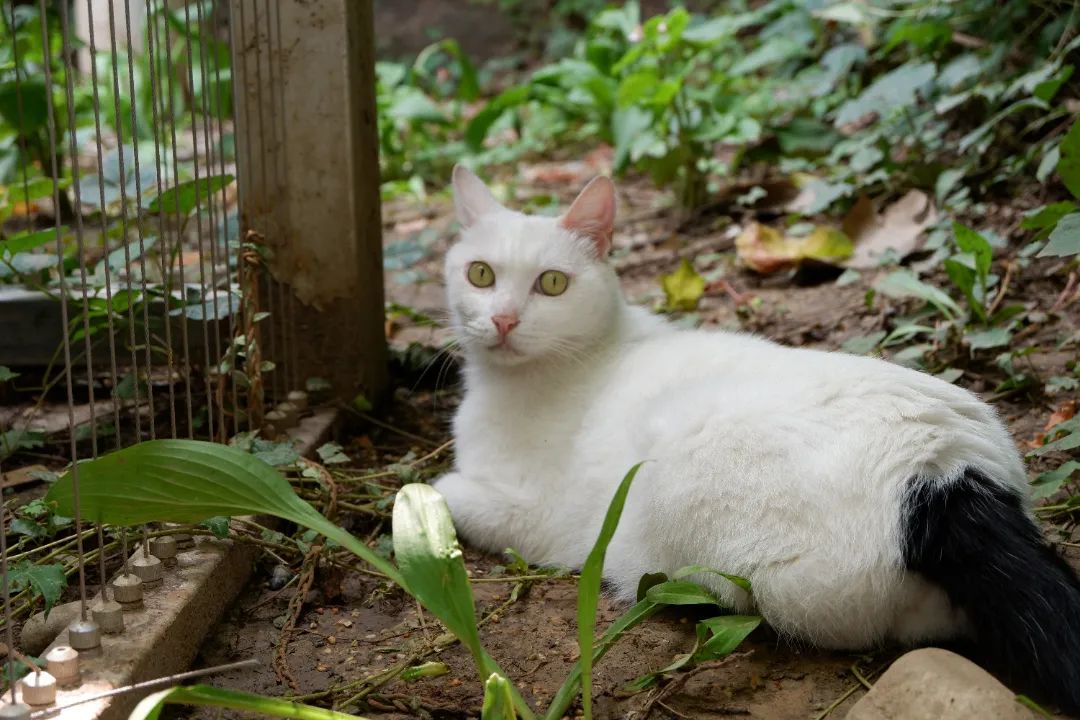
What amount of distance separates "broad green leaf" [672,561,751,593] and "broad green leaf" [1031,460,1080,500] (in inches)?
32.1

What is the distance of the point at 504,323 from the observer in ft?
8.96

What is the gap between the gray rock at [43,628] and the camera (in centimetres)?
197

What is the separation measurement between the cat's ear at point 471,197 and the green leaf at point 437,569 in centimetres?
156

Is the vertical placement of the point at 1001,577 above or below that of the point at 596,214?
below

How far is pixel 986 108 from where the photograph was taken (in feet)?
15.7

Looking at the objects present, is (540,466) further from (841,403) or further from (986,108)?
(986,108)

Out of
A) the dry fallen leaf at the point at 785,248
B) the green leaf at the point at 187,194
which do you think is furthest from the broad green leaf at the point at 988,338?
the green leaf at the point at 187,194

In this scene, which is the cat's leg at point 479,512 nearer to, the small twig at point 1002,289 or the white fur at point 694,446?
the white fur at point 694,446

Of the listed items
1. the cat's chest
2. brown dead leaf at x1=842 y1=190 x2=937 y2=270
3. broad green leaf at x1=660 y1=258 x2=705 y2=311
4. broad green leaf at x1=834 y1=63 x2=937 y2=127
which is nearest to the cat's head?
the cat's chest

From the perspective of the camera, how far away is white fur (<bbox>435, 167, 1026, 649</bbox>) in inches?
76.7

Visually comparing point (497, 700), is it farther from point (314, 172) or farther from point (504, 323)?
point (314, 172)

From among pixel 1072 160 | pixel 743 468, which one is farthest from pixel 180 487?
pixel 1072 160

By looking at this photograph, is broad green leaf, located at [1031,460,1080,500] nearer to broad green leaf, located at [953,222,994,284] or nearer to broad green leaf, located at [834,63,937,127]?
broad green leaf, located at [953,222,994,284]

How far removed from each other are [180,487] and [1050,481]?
6.47ft
